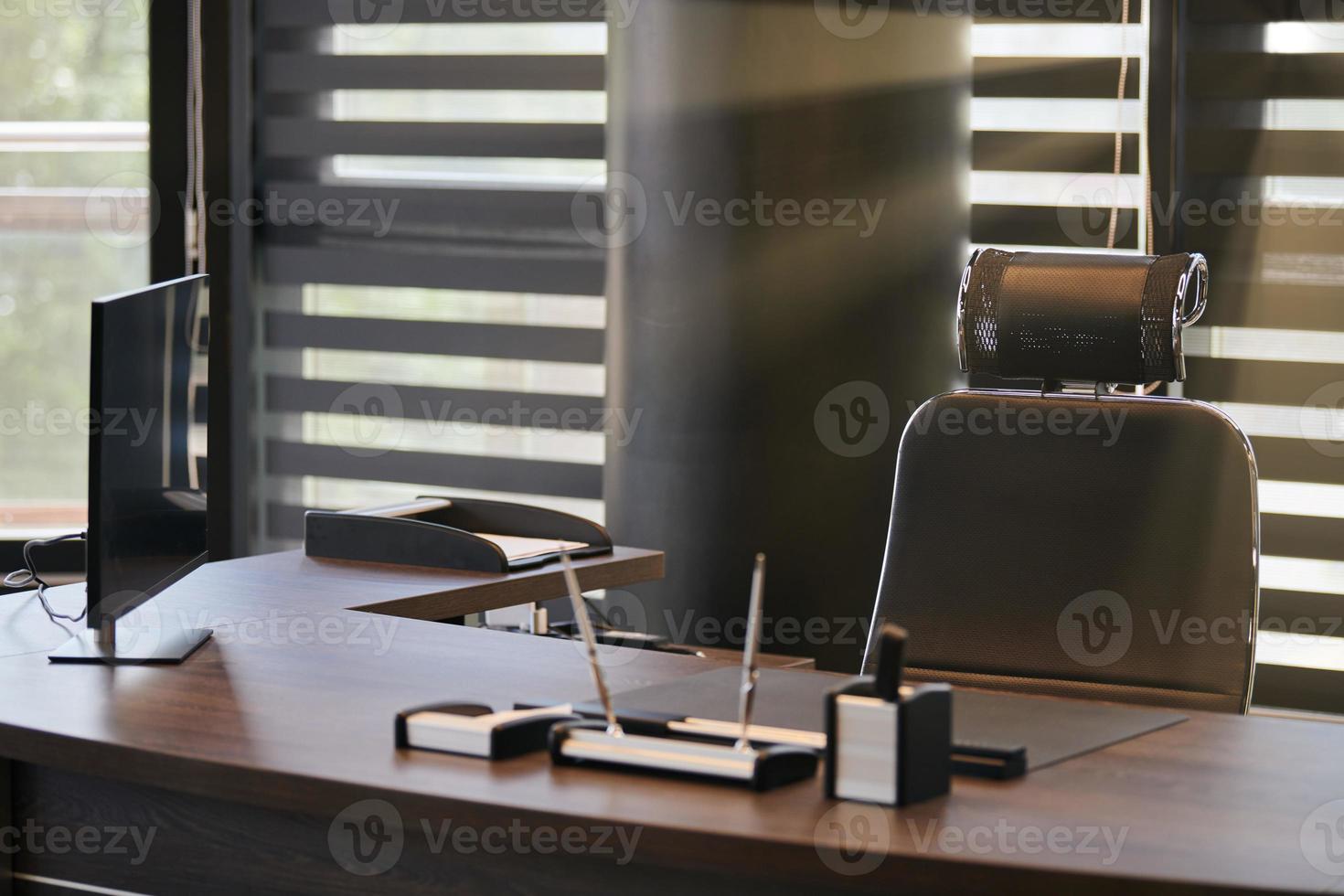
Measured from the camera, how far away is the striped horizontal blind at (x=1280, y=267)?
2914 millimetres

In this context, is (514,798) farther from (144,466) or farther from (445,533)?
(445,533)

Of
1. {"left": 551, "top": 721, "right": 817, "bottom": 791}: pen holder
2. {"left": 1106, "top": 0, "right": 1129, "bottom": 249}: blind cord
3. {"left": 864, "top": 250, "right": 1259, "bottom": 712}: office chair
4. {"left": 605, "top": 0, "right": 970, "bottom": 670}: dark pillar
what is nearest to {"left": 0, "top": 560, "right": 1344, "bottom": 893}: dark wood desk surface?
{"left": 551, "top": 721, "right": 817, "bottom": 791}: pen holder

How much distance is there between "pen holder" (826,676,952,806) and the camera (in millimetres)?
1305

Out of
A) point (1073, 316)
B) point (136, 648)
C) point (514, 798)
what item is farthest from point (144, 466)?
point (1073, 316)

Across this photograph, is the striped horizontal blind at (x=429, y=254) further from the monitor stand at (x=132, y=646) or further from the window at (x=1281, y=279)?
the monitor stand at (x=132, y=646)

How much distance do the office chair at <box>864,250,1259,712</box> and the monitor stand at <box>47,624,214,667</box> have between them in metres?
0.93

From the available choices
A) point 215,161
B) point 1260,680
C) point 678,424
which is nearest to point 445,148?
point 215,161

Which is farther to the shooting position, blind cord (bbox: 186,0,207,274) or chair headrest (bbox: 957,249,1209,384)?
blind cord (bbox: 186,0,207,274)

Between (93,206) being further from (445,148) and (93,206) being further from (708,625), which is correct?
(708,625)

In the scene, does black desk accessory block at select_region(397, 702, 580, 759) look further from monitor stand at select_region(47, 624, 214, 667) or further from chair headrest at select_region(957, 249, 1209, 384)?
chair headrest at select_region(957, 249, 1209, 384)

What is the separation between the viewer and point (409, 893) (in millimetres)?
1432

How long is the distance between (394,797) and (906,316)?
1822mm

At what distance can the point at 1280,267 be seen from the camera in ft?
9.70

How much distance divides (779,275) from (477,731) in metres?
1.63
